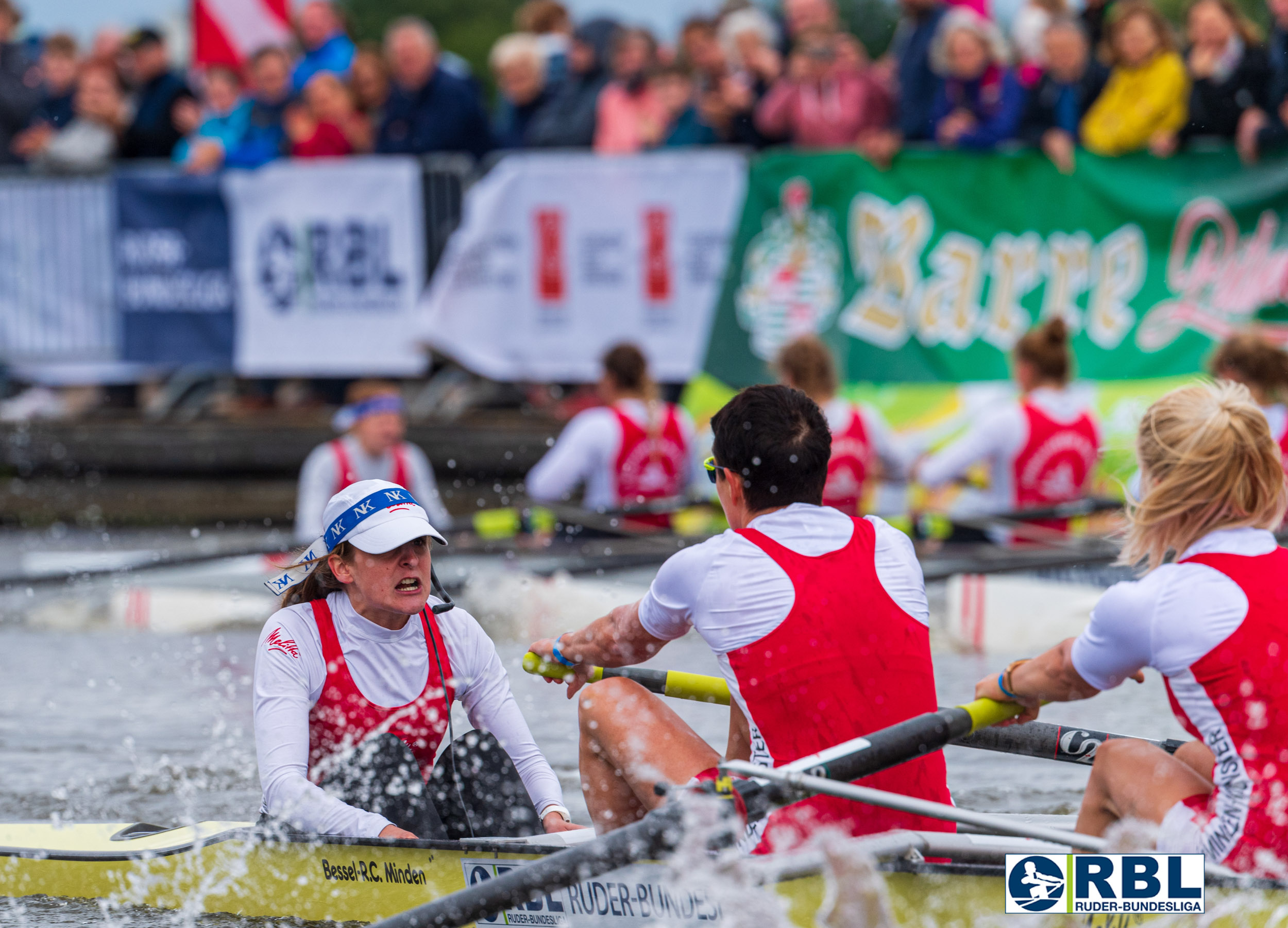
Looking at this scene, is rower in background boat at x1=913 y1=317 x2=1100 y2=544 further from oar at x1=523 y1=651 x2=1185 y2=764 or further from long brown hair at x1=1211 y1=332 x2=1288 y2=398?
oar at x1=523 y1=651 x2=1185 y2=764

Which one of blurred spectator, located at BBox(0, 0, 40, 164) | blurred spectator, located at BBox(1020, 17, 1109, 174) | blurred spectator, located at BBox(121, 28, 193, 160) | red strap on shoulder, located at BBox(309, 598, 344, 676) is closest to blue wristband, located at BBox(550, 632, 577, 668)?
red strap on shoulder, located at BBox(309, 598, 344, 676)

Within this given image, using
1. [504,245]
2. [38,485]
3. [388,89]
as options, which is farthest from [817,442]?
[38,485]

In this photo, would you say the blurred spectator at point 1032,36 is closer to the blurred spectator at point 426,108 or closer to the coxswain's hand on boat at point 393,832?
the blurred spectator at point 426,108

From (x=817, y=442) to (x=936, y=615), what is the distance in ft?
13.9

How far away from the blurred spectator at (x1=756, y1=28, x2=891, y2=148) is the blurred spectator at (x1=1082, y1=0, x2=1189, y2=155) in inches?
50.9

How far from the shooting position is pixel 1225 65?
8.85m

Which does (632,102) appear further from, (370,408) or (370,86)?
(370,408)

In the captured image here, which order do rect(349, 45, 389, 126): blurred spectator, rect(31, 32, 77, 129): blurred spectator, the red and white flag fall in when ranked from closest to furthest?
rect(349, 45, 389, 126): blurred spectator → rect(31, 32, 77, 129): blurred spectator → the red and white flag

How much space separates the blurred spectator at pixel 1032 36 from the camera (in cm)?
948

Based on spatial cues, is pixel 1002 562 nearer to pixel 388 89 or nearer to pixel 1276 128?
pixel 1276 128

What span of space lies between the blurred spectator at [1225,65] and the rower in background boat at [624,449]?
327cm

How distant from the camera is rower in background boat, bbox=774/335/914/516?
7793mm

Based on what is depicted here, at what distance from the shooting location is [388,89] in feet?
37.1

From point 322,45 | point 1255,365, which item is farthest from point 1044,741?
point 322,45
